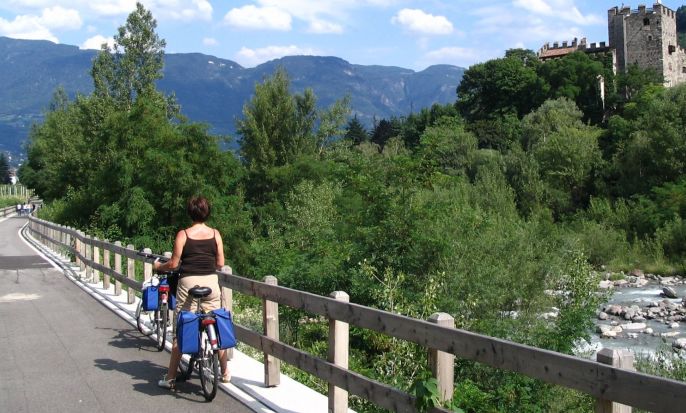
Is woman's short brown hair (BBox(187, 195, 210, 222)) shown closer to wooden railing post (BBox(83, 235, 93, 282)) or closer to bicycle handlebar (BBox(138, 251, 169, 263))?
bicycle handlebar (BBox(138, 251, 169, 263))

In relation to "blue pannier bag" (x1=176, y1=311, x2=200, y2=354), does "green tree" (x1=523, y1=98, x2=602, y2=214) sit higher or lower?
higher

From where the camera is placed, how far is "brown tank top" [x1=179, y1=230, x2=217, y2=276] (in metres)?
7.30

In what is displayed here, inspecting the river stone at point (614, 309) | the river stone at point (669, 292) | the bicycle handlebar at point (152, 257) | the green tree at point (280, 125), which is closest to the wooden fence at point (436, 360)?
the bicycle handlebar at point (152, 257)

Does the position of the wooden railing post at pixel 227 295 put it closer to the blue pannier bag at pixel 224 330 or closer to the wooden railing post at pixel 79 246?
the blue pannier bag at pixel 224 330

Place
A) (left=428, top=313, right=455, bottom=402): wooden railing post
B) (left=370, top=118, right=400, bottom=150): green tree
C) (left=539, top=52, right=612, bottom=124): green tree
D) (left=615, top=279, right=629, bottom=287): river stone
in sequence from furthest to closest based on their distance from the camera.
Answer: (left=370, top=118, right=400, bottom=150): green tree → (left=539, top=52, right=612, bottom=124): green tree → (left=615, top=279, right=629, bottom=287): river stone → (left=428, top=313, right=455, bottom=402): wooden railing post

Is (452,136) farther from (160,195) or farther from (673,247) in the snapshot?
(160,195)

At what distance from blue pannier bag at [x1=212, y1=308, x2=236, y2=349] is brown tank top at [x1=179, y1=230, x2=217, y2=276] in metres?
0.56

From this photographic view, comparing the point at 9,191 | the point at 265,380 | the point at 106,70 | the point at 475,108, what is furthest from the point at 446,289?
the point at 9,191

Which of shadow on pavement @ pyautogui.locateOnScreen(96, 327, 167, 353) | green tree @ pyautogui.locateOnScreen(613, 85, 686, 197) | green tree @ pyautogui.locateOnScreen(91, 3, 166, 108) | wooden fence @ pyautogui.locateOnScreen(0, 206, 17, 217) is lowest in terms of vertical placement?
wooden fence @ pyautogui.locateOnScreen(0, 206, 17, 217)

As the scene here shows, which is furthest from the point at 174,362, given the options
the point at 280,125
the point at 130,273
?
the point at 280,125

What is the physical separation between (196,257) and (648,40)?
343 feet

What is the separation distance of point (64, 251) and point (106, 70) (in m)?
19.7

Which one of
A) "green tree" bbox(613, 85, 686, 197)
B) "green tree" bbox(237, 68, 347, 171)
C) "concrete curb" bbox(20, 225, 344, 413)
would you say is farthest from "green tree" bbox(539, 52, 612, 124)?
"concrete curb" bbox(20, 225, 344, 413)

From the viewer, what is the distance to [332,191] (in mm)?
36969
